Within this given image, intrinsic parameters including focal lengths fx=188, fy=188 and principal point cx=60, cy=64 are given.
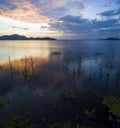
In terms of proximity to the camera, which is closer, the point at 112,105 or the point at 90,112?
the point at 90,112

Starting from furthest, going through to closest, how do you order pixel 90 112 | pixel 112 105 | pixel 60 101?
pixel 60 101
pixel 112 105
pixel 90 112

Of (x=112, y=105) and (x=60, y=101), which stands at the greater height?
(x=112, y=105)

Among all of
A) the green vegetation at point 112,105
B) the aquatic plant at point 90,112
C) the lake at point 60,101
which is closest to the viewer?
the lake at point 60,101

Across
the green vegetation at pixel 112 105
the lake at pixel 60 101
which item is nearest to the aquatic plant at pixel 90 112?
the lake at pixel 60 101

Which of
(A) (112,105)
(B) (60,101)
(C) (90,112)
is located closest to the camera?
(C) (90,112)

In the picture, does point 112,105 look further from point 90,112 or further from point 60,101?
point 60,101

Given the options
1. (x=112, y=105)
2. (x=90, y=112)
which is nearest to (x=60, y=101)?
(x=90, y=112)

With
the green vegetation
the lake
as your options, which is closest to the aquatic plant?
the lake

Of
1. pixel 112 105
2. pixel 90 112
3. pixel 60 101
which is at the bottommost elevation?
pixel 60 101

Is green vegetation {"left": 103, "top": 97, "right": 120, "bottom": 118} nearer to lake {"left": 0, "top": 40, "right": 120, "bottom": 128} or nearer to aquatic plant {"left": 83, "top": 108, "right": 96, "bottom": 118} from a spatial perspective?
lake {"left": 0, "top": 40, "right": 120, "bottom": 128}

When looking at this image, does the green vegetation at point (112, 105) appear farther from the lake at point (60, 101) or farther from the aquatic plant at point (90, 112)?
the aquatic plant at point (90, 112)

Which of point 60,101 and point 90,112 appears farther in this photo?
point 60,101

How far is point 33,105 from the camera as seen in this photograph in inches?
862

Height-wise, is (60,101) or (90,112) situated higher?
(90,112)
